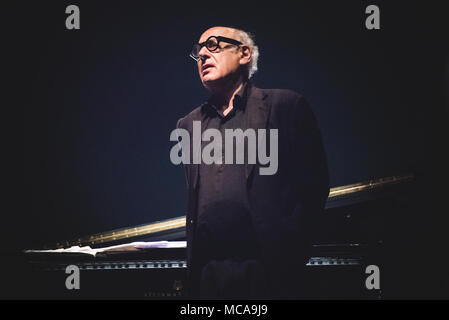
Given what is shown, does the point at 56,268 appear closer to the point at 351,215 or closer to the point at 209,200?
the point at 209,200

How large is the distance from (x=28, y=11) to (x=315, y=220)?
260cm

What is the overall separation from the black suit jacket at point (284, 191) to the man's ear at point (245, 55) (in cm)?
19

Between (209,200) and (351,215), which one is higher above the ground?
(209,200)

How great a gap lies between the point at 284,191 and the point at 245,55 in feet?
2.30

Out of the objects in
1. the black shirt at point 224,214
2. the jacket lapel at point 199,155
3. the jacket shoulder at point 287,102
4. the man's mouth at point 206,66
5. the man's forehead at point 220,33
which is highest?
the man's forehead at point 220,33

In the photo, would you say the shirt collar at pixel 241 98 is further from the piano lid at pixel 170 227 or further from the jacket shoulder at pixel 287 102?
the piano lid at pixel 170 227

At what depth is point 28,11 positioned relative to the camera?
3062 millimetres

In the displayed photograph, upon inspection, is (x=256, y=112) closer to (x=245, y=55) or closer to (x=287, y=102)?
(x=287, y=102)

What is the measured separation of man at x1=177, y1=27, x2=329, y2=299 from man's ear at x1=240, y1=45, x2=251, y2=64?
94mm

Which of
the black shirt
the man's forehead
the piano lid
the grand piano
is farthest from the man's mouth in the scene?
the piano lid

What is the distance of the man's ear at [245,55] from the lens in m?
1.99

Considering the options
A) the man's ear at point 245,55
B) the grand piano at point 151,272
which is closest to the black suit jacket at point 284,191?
the man's ear at point 245,55
